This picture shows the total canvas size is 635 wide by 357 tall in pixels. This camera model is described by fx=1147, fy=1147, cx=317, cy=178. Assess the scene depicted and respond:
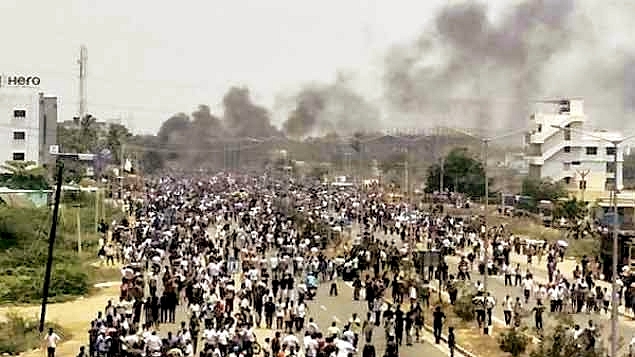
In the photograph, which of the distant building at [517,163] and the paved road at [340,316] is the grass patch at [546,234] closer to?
the paved road at [340,316]

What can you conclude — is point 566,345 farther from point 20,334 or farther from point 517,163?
point 517,163

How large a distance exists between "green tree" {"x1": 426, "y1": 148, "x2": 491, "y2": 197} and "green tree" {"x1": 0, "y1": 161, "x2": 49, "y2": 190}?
116 feet

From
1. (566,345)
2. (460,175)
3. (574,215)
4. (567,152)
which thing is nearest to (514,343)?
(566,345)

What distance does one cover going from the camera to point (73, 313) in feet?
128

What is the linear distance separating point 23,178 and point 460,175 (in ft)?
135

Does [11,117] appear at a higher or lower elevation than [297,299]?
higher

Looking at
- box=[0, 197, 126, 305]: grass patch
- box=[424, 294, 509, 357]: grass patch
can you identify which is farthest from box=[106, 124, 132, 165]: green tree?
box=[424, 294, 509, 357]: grass patch

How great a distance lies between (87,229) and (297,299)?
106ft

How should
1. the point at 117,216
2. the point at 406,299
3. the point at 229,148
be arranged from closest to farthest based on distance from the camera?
the point at 406,299
the point at 117,216
the point at 229,148

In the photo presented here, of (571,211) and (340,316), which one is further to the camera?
(571,211)

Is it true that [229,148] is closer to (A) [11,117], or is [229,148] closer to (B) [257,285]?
(A) [11,117]

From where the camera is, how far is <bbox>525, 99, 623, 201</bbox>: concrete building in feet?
373

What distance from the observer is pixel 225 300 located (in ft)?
108

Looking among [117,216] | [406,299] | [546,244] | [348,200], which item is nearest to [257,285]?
[406,299]
